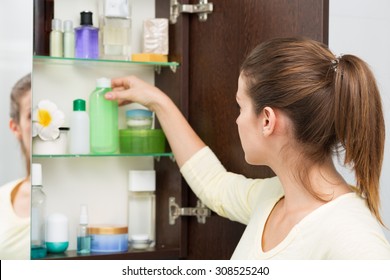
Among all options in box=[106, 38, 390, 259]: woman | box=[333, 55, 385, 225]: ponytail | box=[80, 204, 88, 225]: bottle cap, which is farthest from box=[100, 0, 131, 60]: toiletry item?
box=[333, 55, 385, 225]: ponytail

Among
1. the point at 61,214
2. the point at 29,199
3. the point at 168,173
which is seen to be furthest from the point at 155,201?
the point at 29,199

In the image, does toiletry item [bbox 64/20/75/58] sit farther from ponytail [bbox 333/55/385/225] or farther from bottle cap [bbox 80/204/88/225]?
ponytail [bbox 333/55/385/225]

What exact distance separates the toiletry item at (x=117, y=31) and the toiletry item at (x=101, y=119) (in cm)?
9

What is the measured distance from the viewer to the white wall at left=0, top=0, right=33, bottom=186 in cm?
146

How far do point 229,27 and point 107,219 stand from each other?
60 centimetres

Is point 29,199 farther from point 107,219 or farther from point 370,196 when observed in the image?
point 370,196

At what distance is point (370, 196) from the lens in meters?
1.26

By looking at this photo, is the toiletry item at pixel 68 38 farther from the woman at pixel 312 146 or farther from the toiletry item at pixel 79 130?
the woman at pixel 312 146

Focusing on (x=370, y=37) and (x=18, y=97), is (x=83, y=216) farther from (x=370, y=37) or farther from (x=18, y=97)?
(x=370, y=37)

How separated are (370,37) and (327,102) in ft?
1.08

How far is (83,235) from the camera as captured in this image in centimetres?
175

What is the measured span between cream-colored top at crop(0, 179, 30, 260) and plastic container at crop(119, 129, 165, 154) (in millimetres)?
349

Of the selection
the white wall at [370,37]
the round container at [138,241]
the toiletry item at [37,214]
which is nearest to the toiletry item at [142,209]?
the round container at [138,241]

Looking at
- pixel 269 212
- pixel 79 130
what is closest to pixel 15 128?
pixel 79 130
